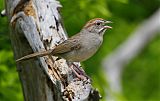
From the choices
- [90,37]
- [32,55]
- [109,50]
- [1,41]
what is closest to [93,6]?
[1,41]

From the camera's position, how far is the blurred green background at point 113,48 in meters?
10.7

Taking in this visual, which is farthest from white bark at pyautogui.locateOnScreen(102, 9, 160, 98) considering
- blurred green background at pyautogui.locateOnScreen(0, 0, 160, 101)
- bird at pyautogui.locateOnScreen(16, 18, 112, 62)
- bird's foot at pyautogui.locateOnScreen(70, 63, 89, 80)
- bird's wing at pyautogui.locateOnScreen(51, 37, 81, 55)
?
bird's foot at pyautogui.locateOnScreen(70, 63, 89, 80)

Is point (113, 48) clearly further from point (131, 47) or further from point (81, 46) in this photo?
point (81, 46)

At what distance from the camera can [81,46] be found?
891cm

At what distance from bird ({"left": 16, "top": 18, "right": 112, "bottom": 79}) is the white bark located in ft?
20.6

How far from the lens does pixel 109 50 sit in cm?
1566

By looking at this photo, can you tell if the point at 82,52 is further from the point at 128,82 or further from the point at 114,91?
the point at 128,82

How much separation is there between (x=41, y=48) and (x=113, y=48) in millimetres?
7715

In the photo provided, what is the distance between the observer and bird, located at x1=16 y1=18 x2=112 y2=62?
8547 millimetres

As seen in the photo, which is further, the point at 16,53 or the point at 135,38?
the point at 135,38

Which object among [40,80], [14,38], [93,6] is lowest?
[40,80]

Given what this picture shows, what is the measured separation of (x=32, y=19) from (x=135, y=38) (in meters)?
8.25

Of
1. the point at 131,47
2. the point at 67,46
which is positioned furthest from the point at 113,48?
the point at 67,46

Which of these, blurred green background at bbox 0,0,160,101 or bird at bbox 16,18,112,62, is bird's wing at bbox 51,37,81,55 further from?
blurred green background at bbox 0,0,160,101
